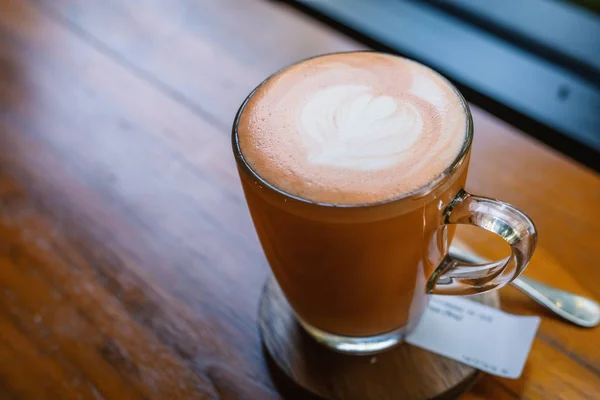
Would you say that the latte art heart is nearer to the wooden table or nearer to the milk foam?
the milk foam

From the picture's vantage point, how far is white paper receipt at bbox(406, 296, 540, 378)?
1.78 ft

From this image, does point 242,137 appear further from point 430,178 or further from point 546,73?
point 546,73

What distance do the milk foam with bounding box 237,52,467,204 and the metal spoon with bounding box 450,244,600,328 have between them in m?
0.22

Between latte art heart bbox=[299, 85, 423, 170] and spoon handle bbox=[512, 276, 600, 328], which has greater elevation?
latte art heart bbox=[299, 85, 423, 170]

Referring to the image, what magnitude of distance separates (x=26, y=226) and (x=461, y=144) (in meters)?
0.52

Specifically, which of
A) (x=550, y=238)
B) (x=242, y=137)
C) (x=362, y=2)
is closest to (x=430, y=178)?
(x=242, y=137)

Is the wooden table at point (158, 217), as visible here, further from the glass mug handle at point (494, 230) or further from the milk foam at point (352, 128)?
the milk foam at point (352, 128)

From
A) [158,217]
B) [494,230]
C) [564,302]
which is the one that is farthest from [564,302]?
[158,217]

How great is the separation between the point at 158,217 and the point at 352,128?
33cm

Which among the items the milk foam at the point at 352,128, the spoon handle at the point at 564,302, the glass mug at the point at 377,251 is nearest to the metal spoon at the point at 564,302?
the spoon handle at the point at 564,302

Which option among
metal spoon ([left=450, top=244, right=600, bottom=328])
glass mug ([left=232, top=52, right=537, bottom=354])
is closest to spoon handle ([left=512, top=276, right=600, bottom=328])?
metal spoon ([left=450, top=244, right=600, bottom=328])

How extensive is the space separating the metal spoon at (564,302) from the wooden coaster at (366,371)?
0.04 m

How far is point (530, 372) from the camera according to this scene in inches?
21.4

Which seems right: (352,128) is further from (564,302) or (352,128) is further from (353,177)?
(564,302)
